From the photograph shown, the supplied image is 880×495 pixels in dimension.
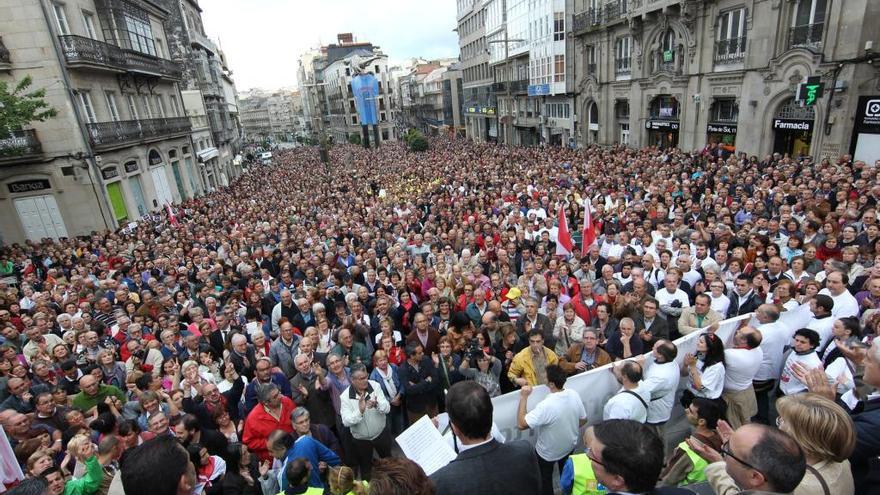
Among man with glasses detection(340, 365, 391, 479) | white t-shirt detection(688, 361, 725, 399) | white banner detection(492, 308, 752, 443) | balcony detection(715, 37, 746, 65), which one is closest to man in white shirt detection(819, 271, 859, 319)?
white t-shirt detection(688, 361, 725, 399)

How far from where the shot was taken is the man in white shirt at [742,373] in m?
4.48

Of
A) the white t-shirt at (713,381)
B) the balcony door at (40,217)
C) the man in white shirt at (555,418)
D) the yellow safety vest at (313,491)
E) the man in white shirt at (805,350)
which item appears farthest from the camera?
the balcony door at (40,217)

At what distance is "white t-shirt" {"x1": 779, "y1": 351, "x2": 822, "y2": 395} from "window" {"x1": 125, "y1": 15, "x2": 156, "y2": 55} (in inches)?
1203

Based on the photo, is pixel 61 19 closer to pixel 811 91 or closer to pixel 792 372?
pixel 792 372

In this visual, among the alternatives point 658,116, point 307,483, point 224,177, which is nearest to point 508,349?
point 307,483

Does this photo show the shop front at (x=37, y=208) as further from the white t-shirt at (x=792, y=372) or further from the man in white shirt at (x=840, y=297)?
the man in white shirt at (x=840, y=297)

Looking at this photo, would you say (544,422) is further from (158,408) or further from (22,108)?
(22,108)

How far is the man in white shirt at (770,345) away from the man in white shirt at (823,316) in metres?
0.29

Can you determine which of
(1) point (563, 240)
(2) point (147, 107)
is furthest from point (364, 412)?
(2) point (147, 107)

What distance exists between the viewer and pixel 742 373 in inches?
179

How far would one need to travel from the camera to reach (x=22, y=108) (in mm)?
13961

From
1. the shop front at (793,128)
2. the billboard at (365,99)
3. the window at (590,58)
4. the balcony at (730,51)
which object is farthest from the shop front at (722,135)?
the billboard at (365,99)

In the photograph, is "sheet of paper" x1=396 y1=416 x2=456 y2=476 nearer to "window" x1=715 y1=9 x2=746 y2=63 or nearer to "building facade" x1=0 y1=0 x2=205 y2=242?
"building facade" x1=0 y1=0 x2=205 y2=242

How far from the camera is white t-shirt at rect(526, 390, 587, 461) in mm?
4035
